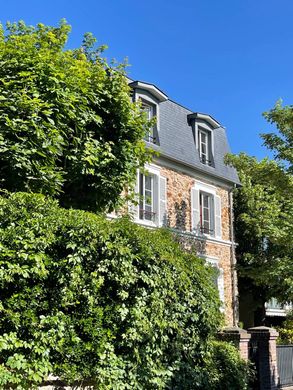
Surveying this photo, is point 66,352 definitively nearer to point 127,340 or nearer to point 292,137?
point 127,340

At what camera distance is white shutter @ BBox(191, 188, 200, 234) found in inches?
697

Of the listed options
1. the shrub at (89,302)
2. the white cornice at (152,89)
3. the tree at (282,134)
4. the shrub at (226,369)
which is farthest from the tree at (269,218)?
the shrub at (89,302)

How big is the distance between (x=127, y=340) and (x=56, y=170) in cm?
367

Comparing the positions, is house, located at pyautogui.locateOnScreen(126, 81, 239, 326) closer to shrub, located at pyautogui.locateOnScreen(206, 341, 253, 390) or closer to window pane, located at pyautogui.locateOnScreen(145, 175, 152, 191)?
window pane, located at pyautogui.locateOnScreen(145, 175, 152, 191)

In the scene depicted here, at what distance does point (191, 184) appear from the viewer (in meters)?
18.0

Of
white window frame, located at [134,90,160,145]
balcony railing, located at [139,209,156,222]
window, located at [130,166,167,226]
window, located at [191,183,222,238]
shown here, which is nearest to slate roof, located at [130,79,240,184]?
white window frame, located at [134,90,160,145]

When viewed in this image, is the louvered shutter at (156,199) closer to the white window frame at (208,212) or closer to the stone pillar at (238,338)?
the white window frame at (208,212)

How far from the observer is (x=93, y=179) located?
8570mm

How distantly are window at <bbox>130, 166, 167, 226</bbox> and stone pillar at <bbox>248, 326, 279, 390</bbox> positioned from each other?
279 inches

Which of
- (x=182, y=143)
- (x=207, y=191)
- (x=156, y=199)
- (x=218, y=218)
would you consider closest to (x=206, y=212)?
(x=218, y=218)

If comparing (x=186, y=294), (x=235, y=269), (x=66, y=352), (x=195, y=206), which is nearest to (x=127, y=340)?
(x=66, y=352)

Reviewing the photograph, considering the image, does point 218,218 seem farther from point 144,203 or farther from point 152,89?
point 152,89

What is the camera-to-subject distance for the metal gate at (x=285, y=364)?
979 centimetres

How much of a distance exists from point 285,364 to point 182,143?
1000cm
